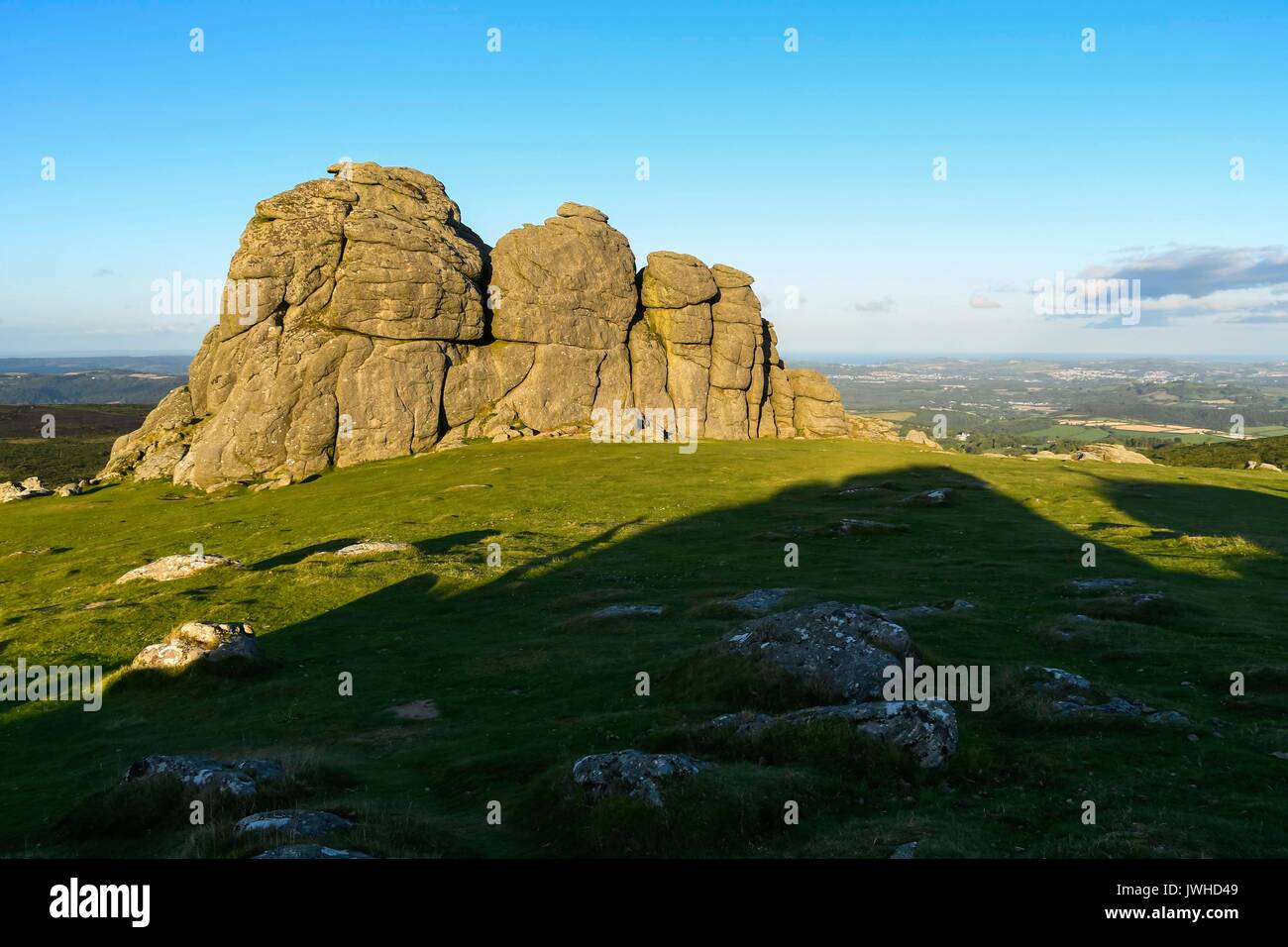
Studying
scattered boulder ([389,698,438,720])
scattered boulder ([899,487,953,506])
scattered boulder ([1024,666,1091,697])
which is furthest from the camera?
scattered boulder ([899,487,953,506])

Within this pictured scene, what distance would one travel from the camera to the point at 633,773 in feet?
57.7

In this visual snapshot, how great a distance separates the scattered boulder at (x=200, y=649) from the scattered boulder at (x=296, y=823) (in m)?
19.5

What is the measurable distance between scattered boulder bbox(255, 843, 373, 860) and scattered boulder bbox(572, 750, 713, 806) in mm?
5191

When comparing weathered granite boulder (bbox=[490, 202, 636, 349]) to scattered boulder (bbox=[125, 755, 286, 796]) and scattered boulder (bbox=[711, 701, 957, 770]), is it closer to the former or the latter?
scattered boulder (bbox=[125, 755, 286, 796])

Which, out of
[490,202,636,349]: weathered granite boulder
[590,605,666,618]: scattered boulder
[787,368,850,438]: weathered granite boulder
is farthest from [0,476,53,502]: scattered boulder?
[787,368,850,438]: weathered granite boulder

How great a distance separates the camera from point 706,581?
4691 cm

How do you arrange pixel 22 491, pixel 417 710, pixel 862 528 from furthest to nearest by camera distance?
pixel 22 491
pixel 862 528
pixel 417 710

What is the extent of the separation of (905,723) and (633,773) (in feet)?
21.8

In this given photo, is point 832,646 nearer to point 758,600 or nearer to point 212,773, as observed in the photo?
point 758,600

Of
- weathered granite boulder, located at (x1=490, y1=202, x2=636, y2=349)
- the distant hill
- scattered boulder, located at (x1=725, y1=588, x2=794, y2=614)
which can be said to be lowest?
the distant hill

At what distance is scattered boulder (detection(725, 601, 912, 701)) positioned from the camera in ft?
78.7

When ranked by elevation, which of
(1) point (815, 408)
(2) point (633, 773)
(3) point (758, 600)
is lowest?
(3) point (758, 600)

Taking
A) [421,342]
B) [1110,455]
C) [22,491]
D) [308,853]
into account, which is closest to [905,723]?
[308,853]
